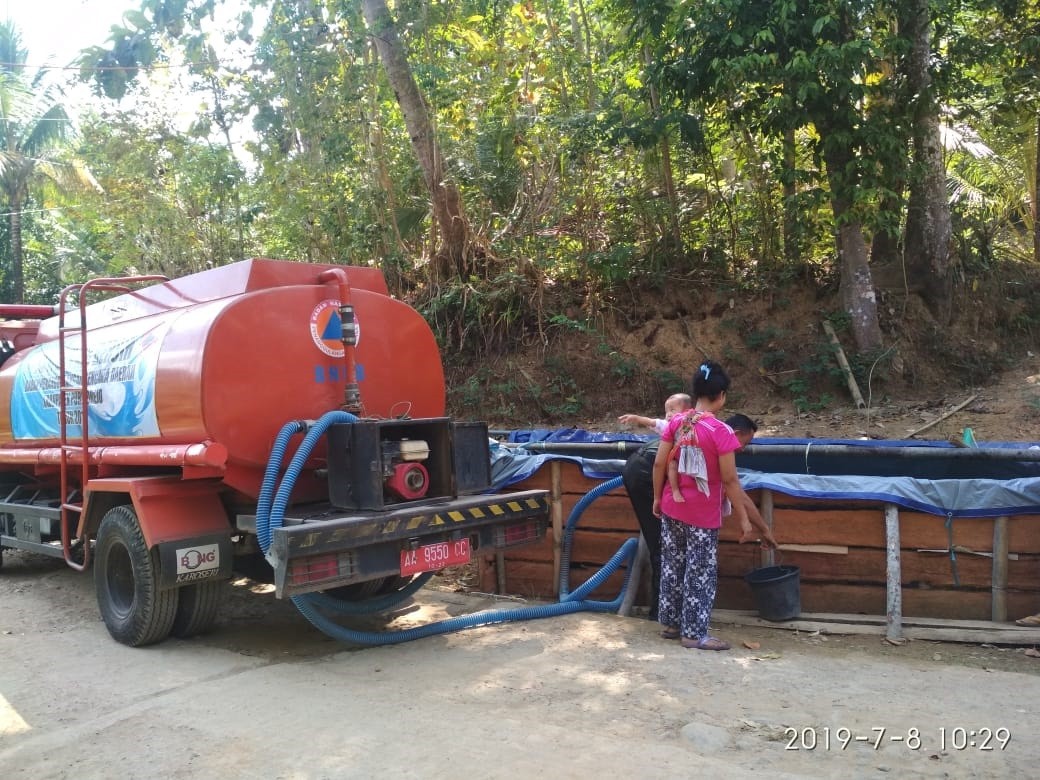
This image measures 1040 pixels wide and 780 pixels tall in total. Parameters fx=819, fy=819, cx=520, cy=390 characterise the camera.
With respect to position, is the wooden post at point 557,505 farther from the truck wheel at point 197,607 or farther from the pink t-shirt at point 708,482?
the truck wheel at point 197,607

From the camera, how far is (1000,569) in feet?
16.2

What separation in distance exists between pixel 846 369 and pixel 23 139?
2303 cm

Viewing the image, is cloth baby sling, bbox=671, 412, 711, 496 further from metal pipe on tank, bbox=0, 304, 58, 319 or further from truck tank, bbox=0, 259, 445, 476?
metal pipe on tank, bbox=0, 304, 58, 319

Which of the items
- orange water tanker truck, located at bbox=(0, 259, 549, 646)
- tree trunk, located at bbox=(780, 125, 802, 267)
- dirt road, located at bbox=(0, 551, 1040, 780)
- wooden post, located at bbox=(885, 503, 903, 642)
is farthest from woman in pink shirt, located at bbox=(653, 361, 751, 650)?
Result: tree trunk, located at bbox=(780, 125, 802, 267)

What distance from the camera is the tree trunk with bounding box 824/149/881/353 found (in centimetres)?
955

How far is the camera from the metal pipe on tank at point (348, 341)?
17.4 ft

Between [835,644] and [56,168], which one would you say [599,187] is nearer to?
[835,644]

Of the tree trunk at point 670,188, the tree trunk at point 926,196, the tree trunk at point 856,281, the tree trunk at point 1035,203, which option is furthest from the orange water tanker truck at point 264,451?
the tree trunk at point 1035,203

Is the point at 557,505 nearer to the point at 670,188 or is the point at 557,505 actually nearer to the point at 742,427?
the point at 742,427

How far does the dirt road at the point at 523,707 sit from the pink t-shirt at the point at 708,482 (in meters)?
0.80

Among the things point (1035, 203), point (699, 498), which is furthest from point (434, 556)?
point (1035, 203)

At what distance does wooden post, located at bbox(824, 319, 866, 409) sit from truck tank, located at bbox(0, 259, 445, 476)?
19.0 ft

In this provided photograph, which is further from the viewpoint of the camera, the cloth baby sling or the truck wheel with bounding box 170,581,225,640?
the truck wheel with bounding box 170,581,225,640

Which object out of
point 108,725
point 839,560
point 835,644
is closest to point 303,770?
point 108,725
